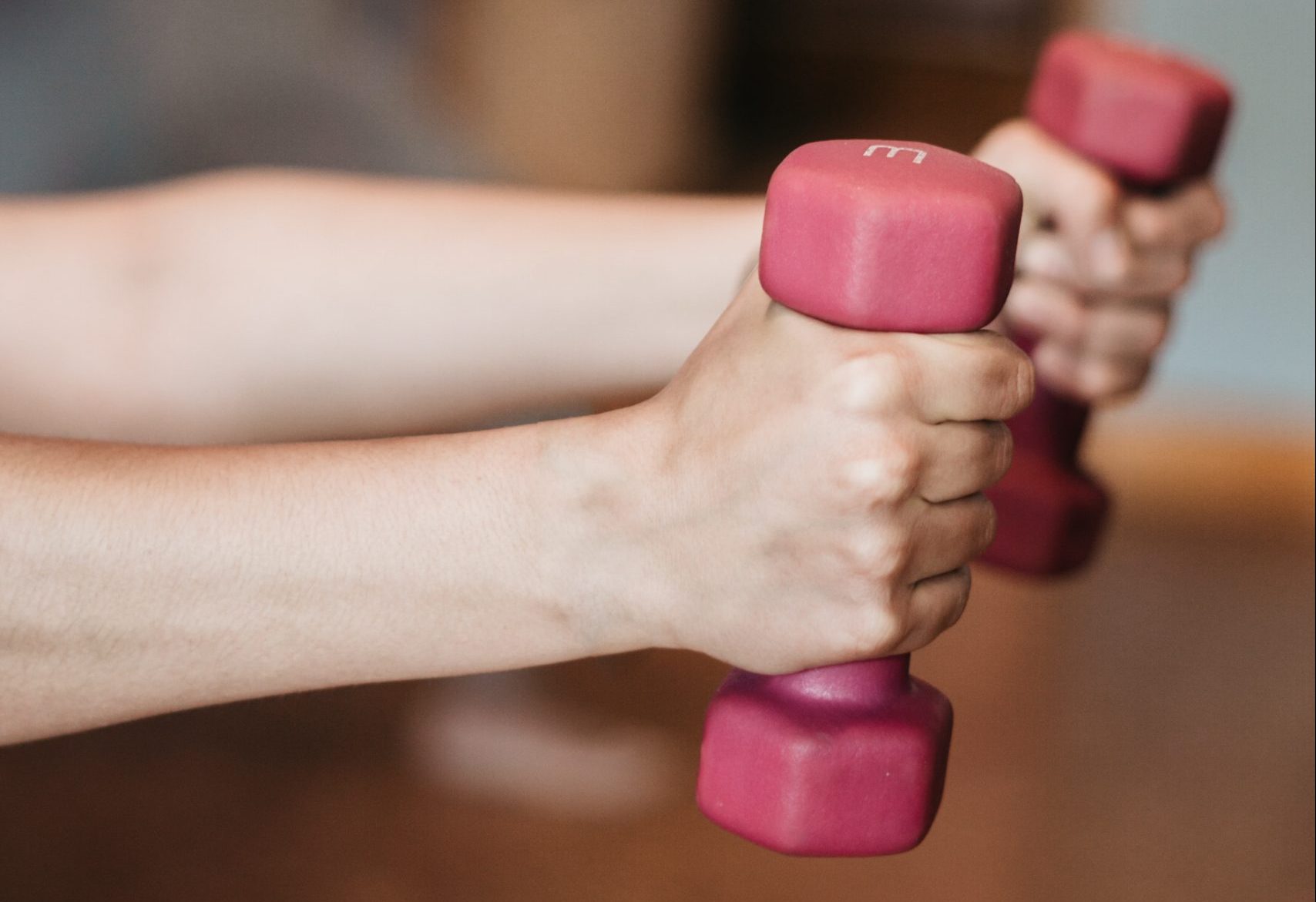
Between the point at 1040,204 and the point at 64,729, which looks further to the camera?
the point at 1040,204

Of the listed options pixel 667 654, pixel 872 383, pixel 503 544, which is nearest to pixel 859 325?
pixel 872 383

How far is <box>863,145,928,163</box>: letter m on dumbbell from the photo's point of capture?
20.6 inches

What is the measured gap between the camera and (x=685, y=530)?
52cm

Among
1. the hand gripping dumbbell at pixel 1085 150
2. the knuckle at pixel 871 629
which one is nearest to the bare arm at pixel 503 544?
the knuckle at pixel 871 629

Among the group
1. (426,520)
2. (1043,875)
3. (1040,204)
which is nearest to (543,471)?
(426,520)

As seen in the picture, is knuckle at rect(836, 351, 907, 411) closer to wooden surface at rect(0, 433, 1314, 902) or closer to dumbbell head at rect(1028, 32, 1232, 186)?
dumbbell head at rect(1028, 32, 1232, 186)

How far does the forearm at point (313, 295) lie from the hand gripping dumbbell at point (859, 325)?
15.6 inches

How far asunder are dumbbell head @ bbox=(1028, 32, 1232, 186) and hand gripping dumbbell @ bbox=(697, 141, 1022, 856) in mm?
320

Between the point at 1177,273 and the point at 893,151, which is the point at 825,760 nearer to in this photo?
the point at 893,151

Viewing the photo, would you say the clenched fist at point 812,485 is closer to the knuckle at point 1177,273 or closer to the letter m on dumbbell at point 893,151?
the letter m on dumbbell at point 893,151

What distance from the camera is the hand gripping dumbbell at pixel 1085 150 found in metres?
0.81

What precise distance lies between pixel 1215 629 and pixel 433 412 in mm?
830

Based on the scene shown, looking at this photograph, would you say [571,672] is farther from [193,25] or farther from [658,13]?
[658,13]

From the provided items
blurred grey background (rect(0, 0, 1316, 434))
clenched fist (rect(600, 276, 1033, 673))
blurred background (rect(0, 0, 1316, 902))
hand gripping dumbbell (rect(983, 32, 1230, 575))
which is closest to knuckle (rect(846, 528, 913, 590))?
clenched fist (rect(600, 276, 1033, 673))
